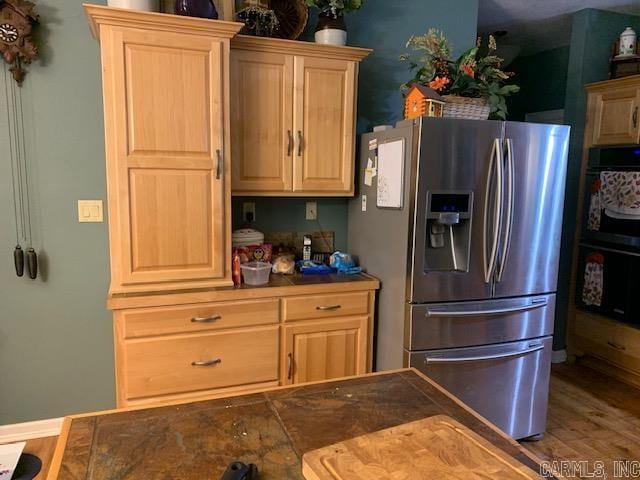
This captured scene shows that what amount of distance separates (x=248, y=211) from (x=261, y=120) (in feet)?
1.86

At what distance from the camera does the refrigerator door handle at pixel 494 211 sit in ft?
7.46

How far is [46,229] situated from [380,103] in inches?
81.0

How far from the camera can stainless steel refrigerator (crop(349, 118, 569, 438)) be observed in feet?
7.35

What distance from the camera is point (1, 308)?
2.36 m

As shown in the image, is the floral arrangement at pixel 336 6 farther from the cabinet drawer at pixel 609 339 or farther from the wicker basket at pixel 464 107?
the cabinet drawer at pixel 609 339

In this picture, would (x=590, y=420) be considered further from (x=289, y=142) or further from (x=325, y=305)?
(x=289, y=142)

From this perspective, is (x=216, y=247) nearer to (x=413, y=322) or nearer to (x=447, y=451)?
(x=413, y=322)

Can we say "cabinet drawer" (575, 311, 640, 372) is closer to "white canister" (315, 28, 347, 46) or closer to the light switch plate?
"white canister" (315, 28, 347, 46)

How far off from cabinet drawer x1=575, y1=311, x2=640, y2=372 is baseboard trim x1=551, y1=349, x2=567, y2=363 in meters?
0.18

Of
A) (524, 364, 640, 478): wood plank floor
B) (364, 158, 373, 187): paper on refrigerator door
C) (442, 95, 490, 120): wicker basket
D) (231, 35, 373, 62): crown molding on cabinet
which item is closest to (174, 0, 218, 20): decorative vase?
(231, 35, 373, 62): crown molding on cabinet

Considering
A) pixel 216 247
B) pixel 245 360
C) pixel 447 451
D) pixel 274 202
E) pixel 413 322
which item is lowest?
pixel 245 360

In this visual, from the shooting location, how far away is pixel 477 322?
2.39 metres

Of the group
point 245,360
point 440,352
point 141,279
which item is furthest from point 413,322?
point 141,279

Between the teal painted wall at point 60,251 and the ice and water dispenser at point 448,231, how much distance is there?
170 cm
